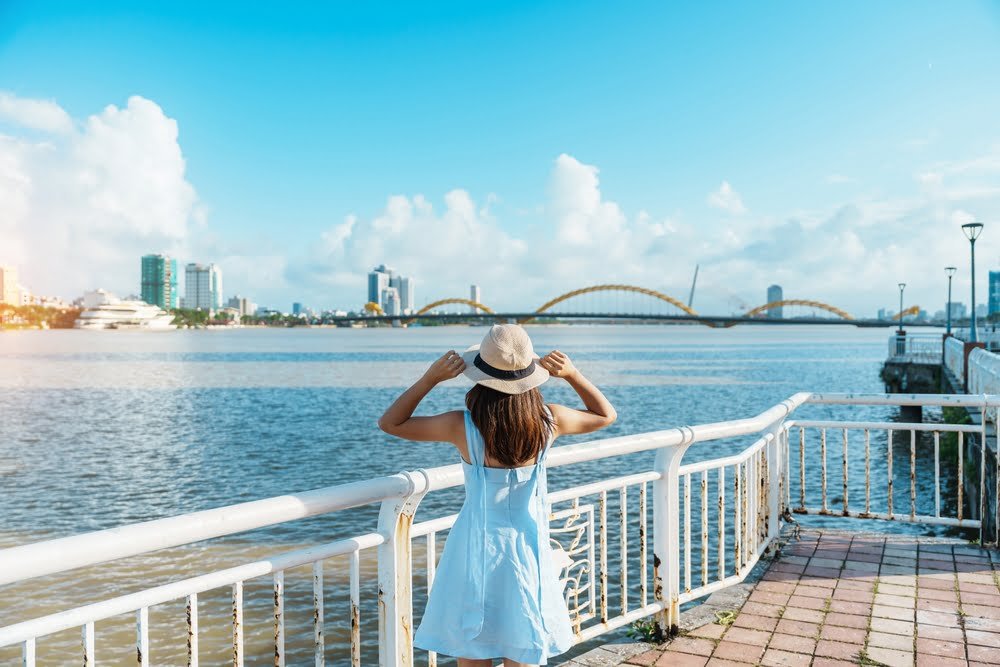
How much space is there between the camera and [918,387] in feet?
98.8

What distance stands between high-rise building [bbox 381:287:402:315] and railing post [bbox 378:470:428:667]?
500 feet

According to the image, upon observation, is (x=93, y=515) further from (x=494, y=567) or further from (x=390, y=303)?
(x=390, y=303)

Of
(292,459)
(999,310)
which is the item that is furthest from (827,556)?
(999,310)

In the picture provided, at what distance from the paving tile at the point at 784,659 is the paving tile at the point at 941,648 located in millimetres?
622

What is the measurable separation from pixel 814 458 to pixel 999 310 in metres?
103

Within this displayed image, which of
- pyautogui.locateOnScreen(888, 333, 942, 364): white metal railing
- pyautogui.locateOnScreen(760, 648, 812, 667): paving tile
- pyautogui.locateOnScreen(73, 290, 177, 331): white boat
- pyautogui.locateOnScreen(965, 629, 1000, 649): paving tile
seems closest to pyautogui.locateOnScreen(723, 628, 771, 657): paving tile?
pyautogui.locateOnScreen(760, 648, 812, 667): paving tile

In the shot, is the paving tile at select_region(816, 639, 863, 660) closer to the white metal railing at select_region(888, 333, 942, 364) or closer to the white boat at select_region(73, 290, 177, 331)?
the white metal railing at select_region(888, 333, 942, 364)

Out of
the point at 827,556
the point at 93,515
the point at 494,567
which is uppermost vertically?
the point at 494,567

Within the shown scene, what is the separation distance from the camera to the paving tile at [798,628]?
13.5 ft

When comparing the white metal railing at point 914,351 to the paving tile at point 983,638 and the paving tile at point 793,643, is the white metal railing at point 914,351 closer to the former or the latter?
the paving tile at point 983,638

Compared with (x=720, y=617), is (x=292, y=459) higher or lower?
lower

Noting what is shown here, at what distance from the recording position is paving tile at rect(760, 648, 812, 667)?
12.2 feet

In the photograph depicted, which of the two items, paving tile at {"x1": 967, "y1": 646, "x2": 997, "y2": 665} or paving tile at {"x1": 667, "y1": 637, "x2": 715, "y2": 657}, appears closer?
paving tile at {"x1": 967, "y1": 646, "x2": 997, "y2": 665}

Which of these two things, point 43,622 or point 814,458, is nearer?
point 43,622
